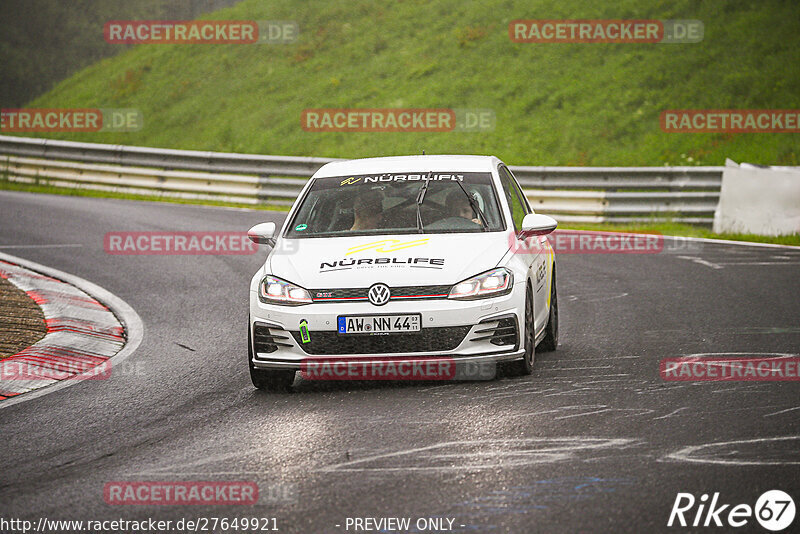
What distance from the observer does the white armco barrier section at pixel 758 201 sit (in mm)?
16797

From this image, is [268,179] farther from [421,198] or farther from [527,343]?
[527,343]

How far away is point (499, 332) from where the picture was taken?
7.23 meters

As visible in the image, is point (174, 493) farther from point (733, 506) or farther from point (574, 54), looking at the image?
point (574, 54)

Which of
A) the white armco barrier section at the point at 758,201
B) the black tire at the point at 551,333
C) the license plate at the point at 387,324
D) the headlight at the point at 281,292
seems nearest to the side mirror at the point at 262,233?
the headlight at the point at 281,292

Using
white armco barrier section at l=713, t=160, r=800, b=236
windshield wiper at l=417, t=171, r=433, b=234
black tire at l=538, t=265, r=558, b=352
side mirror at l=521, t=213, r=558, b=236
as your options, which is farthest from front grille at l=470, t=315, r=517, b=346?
white armco barrier section at l=713, t=160, r=800, b=236

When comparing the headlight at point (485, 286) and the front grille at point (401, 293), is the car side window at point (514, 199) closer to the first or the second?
the headlight at point (485, 286)

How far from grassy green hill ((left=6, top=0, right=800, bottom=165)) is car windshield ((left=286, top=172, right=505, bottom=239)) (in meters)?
16.2

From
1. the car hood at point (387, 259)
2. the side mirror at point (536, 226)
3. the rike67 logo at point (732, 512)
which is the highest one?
the side mirror at point (536, 226)

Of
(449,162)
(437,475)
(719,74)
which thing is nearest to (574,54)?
(719,74)

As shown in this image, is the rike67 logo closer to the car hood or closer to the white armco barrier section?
the car hood

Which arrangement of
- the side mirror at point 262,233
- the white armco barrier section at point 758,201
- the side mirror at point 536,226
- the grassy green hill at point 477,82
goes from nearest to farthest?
the side mirror at point 536,226
the side mirror at point 262,233
the white armco barrier section at point 758,201
the grassy green hill at point 477,82

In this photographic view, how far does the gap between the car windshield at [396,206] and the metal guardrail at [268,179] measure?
11071mm

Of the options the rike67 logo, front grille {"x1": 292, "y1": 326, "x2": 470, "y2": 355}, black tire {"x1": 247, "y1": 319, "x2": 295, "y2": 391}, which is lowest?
the rike67 logo

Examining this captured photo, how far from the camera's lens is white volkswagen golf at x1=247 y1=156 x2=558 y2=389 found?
7125 millimetres
